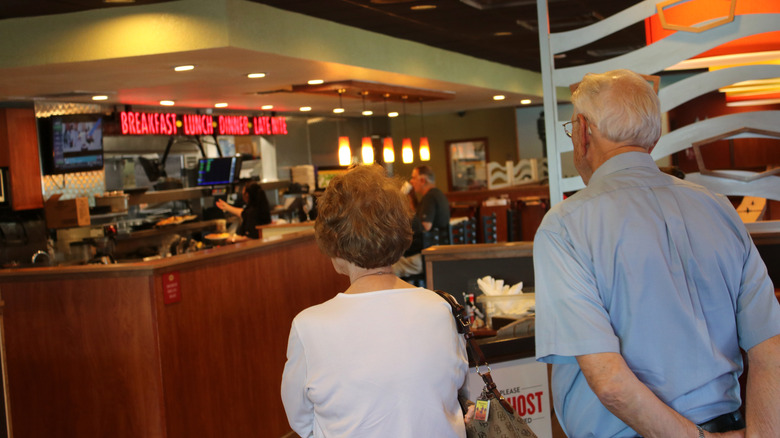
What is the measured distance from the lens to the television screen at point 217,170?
35.8 feet

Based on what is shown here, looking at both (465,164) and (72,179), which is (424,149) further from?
(72,179)

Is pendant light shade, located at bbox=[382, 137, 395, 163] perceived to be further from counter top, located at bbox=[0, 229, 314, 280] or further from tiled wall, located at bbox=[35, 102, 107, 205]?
counter top, located at bbox=[0, 229, 314, 280]

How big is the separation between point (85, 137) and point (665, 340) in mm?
8089

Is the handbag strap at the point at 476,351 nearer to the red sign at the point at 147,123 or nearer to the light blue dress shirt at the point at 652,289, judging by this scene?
the light blue dress shirt at the point at 652,289

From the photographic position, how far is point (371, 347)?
176 centimetres

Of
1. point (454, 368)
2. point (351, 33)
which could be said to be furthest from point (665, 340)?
point (351, 33)

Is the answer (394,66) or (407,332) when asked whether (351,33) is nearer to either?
(394,66)

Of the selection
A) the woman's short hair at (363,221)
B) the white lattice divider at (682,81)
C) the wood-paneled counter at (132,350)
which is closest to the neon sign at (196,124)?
the wood-paneled counter at (132,350)


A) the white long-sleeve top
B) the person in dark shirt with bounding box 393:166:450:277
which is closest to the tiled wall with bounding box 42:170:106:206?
the person in dark shirt with bounding box 393:166:450:277

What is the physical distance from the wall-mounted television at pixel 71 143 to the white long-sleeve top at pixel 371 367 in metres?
7.15

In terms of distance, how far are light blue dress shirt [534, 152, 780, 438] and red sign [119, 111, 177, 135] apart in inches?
328

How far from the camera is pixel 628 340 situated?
167cm

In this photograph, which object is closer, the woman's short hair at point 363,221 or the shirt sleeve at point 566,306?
the shirt sleeve at point 566,306

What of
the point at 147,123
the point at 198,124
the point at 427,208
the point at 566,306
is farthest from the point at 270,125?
the point at 566,306
